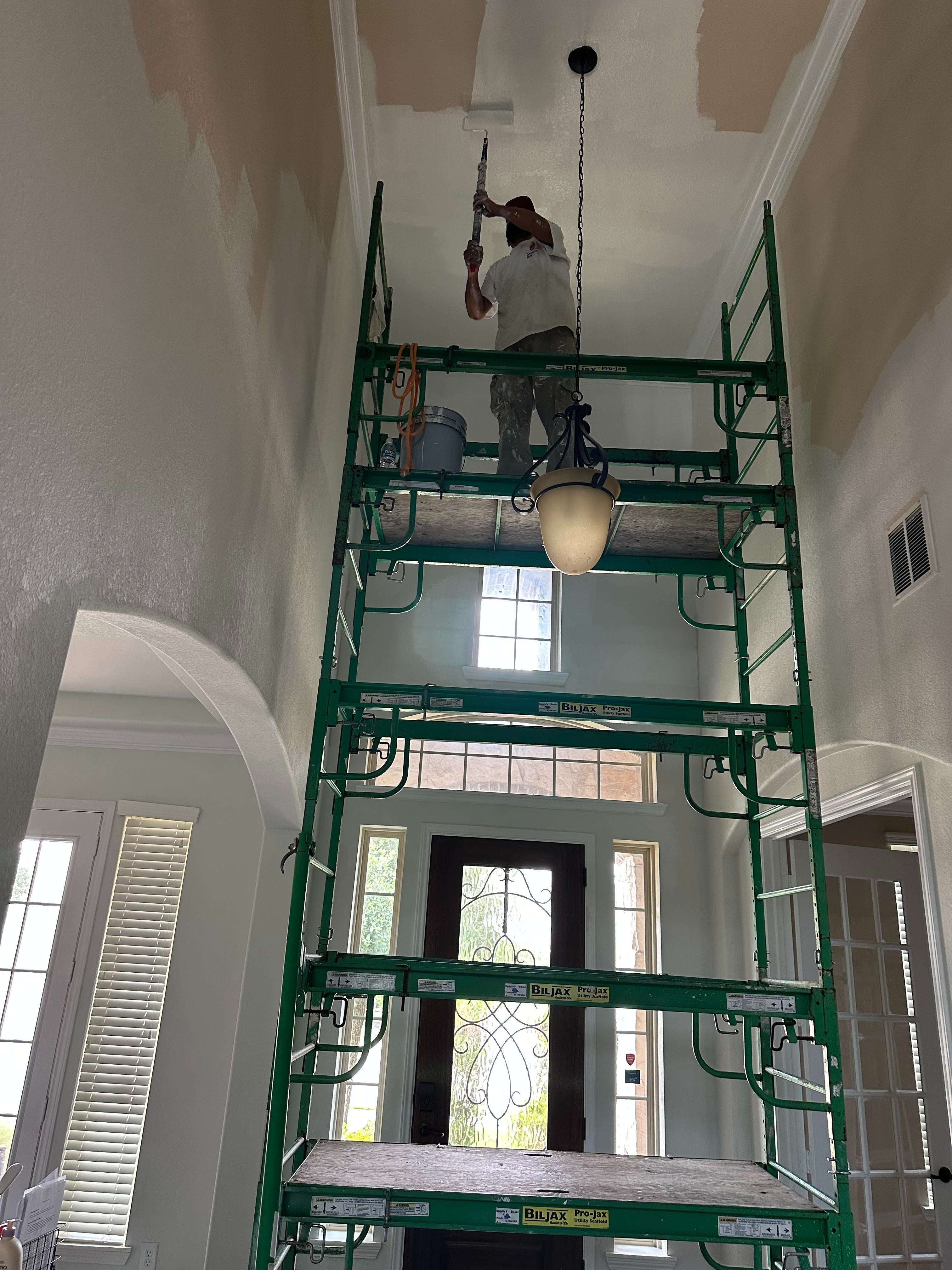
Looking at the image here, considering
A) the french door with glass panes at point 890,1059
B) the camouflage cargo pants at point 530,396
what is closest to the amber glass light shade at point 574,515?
the camouflage cargo pants at point 530,396

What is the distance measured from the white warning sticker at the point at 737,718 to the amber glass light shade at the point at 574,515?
25.7 inches

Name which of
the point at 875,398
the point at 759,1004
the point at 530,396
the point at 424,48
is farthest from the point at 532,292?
the point at 759,1004

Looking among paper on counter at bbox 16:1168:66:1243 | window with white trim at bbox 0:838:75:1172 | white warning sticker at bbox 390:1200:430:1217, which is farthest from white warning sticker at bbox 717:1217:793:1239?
window with white trim at bbox 0:838:75:1172

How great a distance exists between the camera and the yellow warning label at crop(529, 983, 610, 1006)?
8.30ft

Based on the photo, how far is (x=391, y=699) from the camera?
2.92 meters

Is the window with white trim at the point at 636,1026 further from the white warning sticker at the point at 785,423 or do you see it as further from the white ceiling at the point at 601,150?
the white ceiling at the point at 601,150

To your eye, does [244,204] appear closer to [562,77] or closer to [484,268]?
[562,77]

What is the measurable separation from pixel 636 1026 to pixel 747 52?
4719mm

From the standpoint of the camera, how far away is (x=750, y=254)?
468 cm

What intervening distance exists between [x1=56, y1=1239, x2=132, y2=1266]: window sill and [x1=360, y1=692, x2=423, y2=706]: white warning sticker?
3686 millimetres

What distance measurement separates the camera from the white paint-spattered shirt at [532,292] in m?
3.64

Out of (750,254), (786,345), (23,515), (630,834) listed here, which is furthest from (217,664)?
(750,254)

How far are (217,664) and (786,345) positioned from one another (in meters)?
2.95

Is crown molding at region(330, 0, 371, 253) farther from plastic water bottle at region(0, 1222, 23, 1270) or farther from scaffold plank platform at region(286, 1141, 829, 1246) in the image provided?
plastic water bottle at region(0, 1222, 23, 1270)
